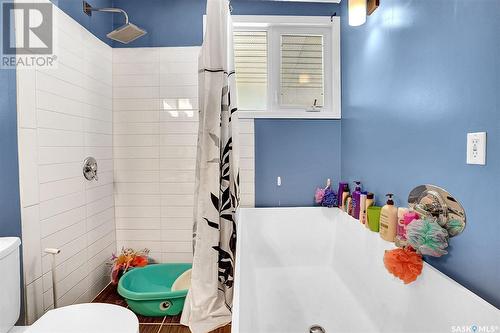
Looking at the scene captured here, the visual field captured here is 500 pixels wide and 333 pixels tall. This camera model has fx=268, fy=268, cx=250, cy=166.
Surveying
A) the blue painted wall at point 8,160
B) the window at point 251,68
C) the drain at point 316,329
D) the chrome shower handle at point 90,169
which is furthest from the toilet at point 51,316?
the window at point 251,68

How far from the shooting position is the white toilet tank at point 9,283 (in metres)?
1.17

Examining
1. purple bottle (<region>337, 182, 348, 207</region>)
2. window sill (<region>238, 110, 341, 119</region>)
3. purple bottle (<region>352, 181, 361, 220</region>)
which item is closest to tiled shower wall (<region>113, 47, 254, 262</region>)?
window sill (<region>238, 110, 341, 119</region>)

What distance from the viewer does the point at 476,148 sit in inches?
38.4

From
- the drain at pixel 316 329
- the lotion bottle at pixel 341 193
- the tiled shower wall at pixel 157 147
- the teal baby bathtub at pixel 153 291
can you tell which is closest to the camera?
the drain at pixel 316 329

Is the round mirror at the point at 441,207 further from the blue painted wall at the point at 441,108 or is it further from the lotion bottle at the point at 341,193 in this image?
the lotion bottle at the point at 341,193

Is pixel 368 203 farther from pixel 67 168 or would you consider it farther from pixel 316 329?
pixel 67 168

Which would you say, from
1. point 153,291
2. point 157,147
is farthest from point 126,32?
point 153,291

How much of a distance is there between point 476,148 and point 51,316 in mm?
1948

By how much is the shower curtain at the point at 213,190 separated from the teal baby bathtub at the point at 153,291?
128 millimetres

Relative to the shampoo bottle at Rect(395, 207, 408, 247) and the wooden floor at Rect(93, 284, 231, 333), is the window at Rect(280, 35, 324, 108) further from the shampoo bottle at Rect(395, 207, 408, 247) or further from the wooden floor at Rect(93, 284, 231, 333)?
the wooden floor at Rect(93, 284, 231, 333)

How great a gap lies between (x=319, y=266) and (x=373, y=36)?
1765 mm

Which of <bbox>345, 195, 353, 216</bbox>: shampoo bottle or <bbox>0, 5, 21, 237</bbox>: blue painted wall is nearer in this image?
<bbox>0, 5, 21, 237</bbox>: blue painted wall

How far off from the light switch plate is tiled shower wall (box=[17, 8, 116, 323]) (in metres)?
2.09

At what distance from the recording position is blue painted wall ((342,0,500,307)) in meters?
0.95
